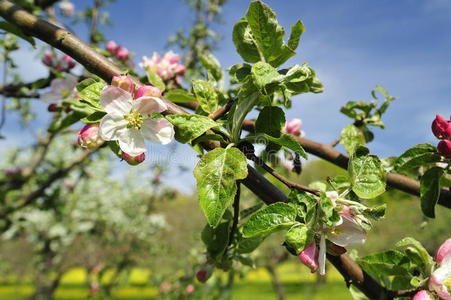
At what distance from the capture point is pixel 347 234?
0.74 meters

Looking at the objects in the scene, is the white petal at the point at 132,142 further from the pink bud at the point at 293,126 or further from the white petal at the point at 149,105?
the pink bud at the point at 293,126

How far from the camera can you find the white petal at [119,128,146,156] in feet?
2.51

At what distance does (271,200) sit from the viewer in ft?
2.58

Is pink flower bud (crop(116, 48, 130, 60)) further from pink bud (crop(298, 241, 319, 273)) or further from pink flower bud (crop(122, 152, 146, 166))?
pink bud (crop(298, 241, 319, 273))

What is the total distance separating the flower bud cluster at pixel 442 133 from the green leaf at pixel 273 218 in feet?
1.55

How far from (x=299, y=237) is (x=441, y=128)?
52cm

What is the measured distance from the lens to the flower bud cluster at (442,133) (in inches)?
32.7

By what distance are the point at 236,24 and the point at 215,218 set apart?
0.50 metres

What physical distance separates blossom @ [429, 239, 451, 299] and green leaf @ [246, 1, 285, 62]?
0.62 metres

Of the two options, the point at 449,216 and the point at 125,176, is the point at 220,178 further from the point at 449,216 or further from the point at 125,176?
the point at 449,216

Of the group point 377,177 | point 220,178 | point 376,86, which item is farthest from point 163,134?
point 376,86

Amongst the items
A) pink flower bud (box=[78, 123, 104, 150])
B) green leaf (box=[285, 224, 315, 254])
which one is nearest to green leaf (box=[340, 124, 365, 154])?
green leaf (box=[285, 224, 315, 254])

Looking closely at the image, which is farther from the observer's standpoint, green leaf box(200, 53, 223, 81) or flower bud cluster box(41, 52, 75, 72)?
flower bud cluster box(41, 52, 75, 72)

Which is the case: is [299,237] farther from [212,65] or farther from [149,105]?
[212,65]
